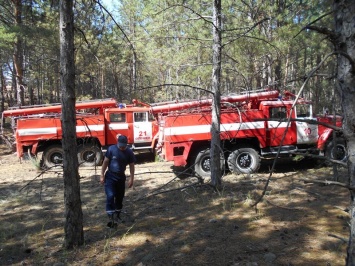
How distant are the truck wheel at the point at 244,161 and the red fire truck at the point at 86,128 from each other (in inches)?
154

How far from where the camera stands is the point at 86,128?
12.0 metres

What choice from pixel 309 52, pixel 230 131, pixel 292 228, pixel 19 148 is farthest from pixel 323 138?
pixel 19 148

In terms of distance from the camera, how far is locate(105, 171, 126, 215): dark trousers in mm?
5289

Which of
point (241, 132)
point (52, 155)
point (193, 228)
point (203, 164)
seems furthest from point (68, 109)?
point (52, 155)

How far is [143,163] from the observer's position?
1260cm

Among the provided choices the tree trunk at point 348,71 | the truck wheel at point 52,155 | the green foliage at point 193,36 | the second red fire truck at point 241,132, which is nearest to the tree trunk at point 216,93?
the green foliage at point 193,36

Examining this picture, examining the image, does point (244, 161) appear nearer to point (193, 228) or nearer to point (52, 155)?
point (193, 228)

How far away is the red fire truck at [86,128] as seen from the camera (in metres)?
12.0

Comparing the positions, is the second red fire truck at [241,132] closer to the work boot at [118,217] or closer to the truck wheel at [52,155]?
the truck wheel at [52,155]

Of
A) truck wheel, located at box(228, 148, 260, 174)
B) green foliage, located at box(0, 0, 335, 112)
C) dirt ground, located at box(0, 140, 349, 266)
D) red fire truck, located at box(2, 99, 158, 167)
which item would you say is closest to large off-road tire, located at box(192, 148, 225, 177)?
truck wheel, located at box(228, 148, 260, 174)

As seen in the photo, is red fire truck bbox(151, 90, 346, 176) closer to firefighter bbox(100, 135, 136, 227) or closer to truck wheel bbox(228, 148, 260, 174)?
truck wheel bbox(228, 148, 260, 174)

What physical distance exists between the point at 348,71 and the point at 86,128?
1105 cm

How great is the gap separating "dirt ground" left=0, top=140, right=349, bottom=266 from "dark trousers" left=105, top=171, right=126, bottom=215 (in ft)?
1.11

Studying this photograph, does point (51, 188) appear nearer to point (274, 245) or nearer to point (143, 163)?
point (143, 163)
